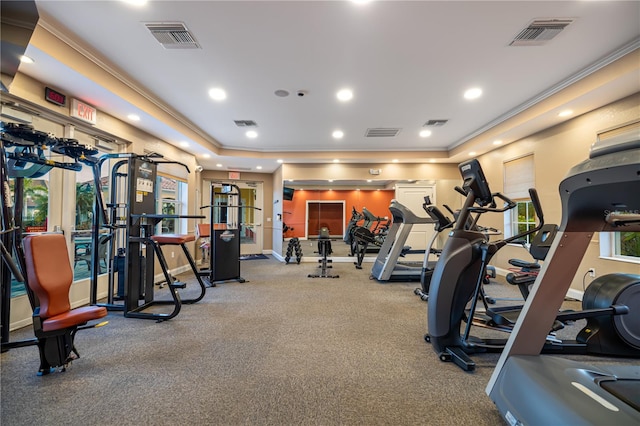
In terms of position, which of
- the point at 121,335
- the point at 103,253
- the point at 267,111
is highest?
the point at 267,111

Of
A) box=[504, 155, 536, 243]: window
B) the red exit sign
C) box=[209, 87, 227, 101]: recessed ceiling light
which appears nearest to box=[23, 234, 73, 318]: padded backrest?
Answer: the red exit sign

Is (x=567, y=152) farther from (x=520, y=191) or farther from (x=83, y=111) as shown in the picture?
(x=83, y=111)

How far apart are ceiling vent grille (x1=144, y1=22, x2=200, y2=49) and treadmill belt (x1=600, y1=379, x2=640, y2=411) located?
12.8ft

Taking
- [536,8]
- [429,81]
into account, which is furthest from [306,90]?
[536,8]

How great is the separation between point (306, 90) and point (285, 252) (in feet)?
15.7

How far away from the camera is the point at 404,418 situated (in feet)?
5.33

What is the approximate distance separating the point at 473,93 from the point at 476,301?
10.2ft

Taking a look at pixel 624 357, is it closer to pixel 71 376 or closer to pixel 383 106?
pixel 383 106

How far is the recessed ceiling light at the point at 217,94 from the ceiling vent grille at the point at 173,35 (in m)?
0.98

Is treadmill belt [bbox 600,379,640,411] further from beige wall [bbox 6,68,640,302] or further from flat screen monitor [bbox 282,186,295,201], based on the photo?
flat screen monitor [bbox 282,186,295,201]

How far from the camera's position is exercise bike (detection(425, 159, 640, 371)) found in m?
2.26

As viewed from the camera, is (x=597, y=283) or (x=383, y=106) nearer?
(x=597, y=283)

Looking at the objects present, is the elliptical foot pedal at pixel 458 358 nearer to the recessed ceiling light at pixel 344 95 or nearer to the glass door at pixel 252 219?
the recessed ceiling light at pixel 344 95

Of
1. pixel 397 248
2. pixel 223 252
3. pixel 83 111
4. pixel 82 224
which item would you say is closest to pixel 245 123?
pixel 83 111
